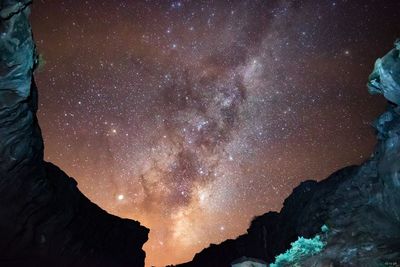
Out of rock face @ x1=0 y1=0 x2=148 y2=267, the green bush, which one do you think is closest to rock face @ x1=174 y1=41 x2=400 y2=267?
the green bush

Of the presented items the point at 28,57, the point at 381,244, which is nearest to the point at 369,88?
the point at 381,244

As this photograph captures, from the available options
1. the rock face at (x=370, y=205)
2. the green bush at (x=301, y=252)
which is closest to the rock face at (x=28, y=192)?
the green bush at (x=301, y=252)

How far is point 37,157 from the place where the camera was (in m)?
16.8

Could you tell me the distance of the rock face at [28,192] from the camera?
12078 mm

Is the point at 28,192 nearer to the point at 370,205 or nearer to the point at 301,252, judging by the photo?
the point at 301,252

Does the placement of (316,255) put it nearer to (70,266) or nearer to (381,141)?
(381,141)

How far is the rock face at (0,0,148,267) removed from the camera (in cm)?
1208

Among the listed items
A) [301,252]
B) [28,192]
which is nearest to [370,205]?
[301,252]

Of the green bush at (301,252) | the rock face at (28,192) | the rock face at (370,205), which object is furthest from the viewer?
the green bush at (301,252)

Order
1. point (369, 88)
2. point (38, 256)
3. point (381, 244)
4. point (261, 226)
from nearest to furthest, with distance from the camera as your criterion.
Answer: point (381, 244)
point (369, 88)
point (38, 256)
point (261, 226)

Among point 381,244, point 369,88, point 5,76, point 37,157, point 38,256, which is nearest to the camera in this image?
point 5,76

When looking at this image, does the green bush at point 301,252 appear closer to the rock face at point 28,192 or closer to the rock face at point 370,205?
the rock face at point 370,205

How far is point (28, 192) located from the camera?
16922mm

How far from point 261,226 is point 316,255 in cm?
2236
